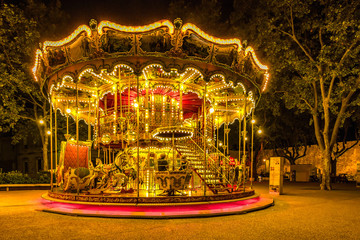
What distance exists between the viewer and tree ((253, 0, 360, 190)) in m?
16.6

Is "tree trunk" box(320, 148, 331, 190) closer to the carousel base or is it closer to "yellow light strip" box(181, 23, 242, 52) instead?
the carousel base

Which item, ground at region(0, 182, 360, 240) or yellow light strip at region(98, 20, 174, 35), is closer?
ground at region(0, 182, 360, 240)

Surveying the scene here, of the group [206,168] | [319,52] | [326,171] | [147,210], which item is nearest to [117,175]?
[147,210]

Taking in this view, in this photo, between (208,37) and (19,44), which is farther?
(19,44)

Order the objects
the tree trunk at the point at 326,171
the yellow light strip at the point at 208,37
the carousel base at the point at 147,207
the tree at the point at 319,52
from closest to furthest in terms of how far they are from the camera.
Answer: the carousel base at the point at 147,207
the yellow light strip at the point at 208,37
the tree at the point at 319,52
the tree trunk at the point at 326,171

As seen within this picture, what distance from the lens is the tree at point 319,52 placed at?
653 inches

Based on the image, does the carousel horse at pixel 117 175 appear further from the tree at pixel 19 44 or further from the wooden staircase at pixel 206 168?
the tree at pixel 19 44

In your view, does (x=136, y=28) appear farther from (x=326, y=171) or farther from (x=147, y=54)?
(x=326, y=171)

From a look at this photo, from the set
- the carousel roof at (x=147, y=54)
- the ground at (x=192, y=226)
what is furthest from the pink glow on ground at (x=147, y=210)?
the carousel roof at (x=147, y=54)

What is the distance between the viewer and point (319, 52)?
59.6 feet

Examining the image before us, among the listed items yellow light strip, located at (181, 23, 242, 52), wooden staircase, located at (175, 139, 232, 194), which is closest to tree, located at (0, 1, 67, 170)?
wooden staircase, located at (175, 139, 232, 194)

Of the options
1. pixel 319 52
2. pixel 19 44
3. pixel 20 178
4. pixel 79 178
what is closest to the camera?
pixel 79 178

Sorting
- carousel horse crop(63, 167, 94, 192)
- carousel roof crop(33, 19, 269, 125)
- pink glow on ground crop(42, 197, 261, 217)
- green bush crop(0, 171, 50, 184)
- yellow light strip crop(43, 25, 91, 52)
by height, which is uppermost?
yellow light strip crop(43, 25, 91, 52)

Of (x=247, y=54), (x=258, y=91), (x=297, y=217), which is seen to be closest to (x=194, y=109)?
(x=258, y=91)
